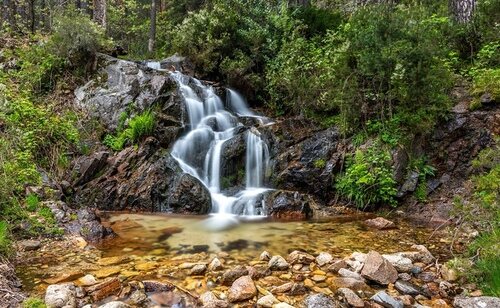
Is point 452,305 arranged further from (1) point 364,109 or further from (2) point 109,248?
(1) point 364,109

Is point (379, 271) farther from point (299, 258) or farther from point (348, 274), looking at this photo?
point (299, 258)

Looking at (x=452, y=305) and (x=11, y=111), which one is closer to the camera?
(x=452, y=305)

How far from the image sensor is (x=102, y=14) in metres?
14.8

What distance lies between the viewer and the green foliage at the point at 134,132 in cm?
930

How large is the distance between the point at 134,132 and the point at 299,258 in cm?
593

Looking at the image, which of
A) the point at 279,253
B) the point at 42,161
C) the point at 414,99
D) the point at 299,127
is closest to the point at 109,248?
the point at 279,253

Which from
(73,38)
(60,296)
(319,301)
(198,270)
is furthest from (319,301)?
(73,38)

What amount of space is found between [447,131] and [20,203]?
27.4ft

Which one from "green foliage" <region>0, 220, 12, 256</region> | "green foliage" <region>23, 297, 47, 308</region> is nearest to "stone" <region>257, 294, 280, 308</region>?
"green foliage" <region>23, 297, 47, 308</region>

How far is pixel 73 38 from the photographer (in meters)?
11.2

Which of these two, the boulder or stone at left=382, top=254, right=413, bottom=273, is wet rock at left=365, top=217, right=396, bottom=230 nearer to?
stone at left=382, top=254, right=413, bottom=273

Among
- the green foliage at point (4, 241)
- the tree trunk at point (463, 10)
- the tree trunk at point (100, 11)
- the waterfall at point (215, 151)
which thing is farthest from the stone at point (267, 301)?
the tree trunk at point (100, 11)

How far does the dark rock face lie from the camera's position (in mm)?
8336

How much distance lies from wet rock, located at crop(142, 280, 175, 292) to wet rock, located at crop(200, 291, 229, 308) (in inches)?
17.3
